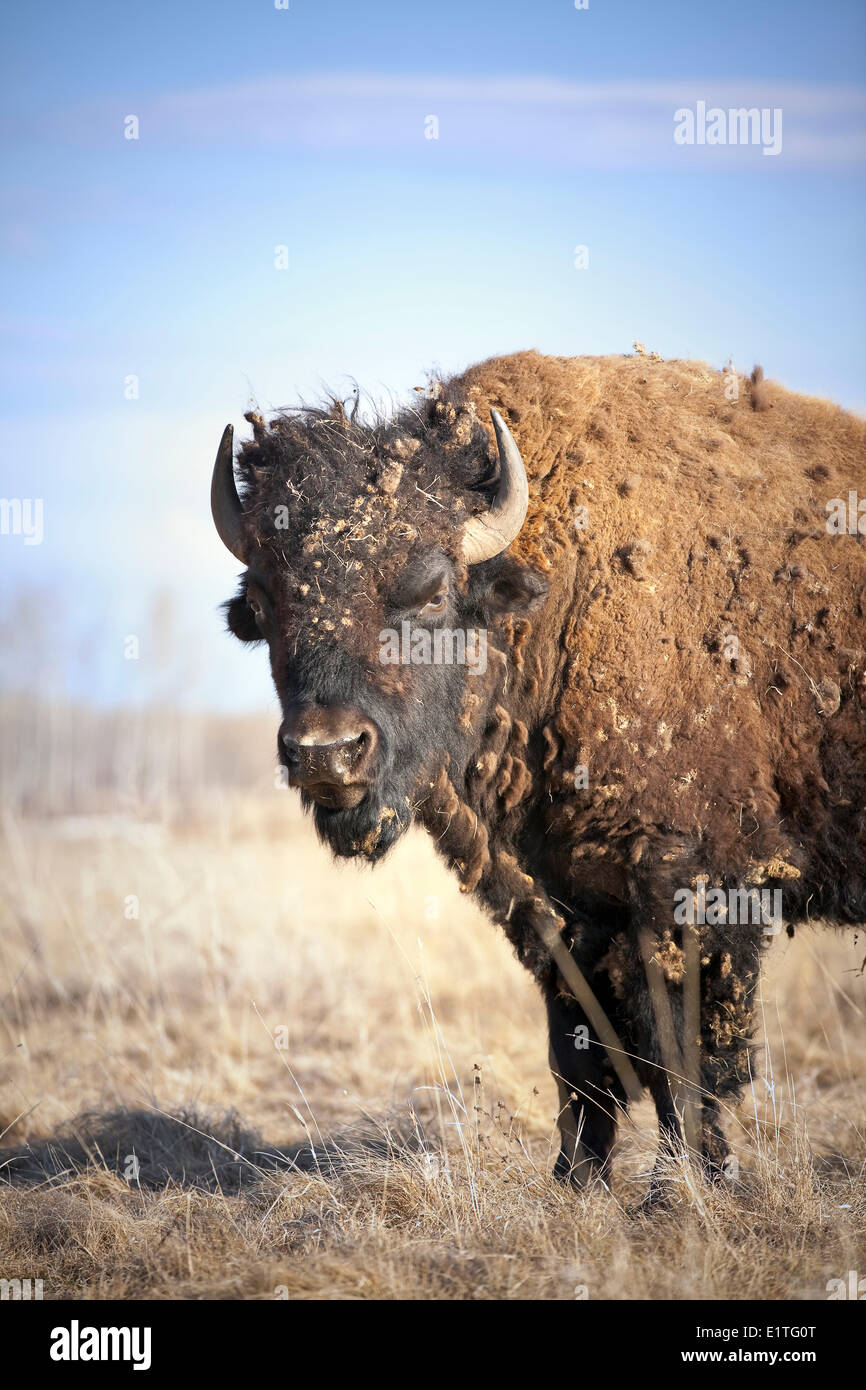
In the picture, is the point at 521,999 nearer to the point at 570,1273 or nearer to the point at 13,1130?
the point at 13,1130

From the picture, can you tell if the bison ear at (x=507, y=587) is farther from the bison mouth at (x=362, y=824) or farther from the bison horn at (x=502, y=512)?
the bison mouth at (x=362, y=824)

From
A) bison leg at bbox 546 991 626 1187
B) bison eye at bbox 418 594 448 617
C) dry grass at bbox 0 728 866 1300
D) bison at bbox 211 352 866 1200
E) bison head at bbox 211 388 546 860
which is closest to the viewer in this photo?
dry grass at bbox 0 728 866 1300

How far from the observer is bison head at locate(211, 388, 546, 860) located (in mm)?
4688

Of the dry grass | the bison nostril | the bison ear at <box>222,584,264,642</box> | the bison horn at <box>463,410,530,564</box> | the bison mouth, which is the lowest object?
the dry grass

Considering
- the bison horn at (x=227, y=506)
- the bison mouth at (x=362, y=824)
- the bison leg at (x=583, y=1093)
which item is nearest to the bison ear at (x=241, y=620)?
the bison horn at (x=227, y=506)

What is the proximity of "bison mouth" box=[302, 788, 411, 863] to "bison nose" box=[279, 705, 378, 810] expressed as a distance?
0.17m

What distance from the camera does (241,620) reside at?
5.60m

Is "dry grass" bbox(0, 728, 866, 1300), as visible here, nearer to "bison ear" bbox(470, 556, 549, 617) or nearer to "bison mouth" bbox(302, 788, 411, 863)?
"bison mouth" bbox(302, 788, 411, 863)

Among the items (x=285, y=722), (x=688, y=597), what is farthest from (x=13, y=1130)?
(x=688, y=597)

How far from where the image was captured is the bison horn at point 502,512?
15.9 feet

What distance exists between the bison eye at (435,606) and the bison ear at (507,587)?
20cm

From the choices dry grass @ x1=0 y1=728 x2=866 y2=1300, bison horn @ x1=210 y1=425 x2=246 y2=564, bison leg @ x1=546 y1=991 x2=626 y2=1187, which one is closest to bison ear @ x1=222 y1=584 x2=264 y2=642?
bison horn @ x1=210 y1=425 x2=246 y2=564

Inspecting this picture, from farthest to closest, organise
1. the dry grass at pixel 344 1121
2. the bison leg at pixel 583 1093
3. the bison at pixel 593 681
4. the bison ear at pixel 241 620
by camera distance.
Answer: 1. the bison ear at pixel 241 620
2. the bison leg at pixel 583 1093
3. the bison at pixel 593 681
4. the dry grass at pixel 344 1121
